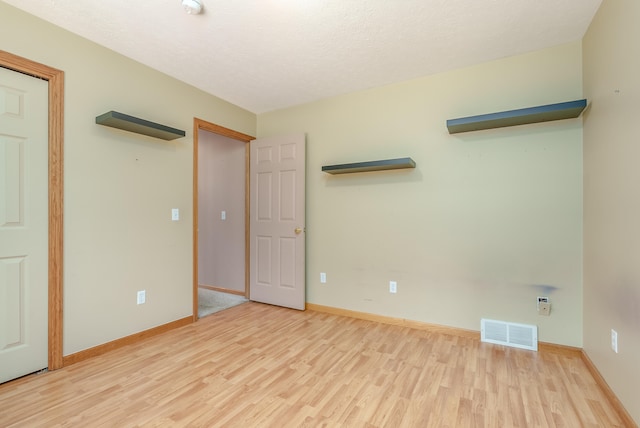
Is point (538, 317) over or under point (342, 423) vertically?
over

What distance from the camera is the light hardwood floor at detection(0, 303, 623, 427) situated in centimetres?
163

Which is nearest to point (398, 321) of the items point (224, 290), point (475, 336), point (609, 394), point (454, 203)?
point (475, 336)

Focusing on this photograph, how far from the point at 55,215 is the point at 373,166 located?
261 centimetres

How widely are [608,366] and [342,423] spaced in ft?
5.59

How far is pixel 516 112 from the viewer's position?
230 centimetres

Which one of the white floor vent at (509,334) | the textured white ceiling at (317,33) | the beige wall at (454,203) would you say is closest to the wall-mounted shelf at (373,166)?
the beige wall at (454,203)

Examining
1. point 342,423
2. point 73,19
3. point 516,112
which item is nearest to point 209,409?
point 342,423

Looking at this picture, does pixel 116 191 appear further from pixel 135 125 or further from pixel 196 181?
pixel 196 181

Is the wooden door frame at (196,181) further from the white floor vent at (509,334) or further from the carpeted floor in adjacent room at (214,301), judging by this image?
the white floor vent at (509,334)

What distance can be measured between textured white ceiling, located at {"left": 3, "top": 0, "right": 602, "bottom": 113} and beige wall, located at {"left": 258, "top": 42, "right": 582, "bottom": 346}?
276 mm

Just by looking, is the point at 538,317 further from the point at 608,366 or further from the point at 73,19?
the point at 73,19

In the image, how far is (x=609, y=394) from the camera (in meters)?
1.78

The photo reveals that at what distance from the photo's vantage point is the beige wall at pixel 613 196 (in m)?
1.55

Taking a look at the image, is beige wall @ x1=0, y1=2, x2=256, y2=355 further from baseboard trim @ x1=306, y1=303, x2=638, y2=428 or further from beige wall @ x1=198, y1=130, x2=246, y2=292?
baseboard trim @ x1=306, y1=303, x2=638, y2=428
